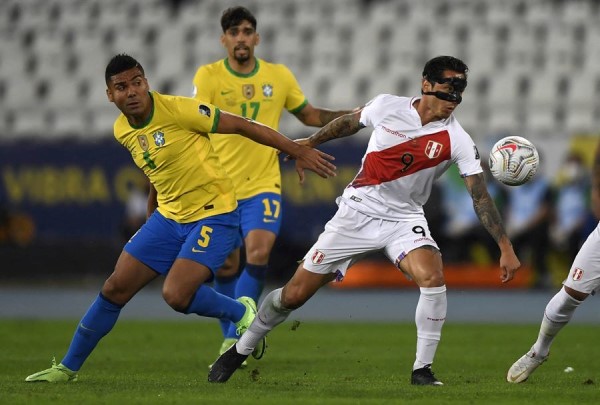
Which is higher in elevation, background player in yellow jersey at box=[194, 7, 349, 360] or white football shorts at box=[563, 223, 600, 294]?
background player in yellow jersey at box=[194, 7, 349, 360]

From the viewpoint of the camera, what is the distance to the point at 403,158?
7.86 m

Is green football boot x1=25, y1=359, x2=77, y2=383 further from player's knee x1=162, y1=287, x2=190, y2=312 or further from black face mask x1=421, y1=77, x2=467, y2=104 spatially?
black face mask x1=421, y1=77, x2=467, y2=104

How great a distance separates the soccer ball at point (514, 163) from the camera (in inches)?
309

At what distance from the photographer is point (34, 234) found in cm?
2008

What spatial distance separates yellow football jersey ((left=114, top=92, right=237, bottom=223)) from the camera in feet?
26.2

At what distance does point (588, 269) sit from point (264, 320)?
2.23 meters

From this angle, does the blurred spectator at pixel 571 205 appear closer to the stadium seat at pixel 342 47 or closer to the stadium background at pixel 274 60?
the stadium background at pixel 274 60

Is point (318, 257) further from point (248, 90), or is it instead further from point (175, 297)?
point (248, 90)

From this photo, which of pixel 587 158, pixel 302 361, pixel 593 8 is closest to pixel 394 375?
pixel 302 361

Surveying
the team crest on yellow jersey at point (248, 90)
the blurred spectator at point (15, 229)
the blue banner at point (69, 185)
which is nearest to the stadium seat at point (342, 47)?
the blue banner at point (69, 185)

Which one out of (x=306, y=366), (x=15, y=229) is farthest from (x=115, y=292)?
(x=15, y=229)

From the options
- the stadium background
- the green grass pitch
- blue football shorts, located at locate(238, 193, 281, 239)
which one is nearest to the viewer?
the green grass pitch

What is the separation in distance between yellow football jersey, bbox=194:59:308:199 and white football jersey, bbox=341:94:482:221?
6.74ft

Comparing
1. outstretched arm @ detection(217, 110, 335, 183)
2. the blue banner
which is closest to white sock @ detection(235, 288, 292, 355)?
outstretched arm @ detection(217, 110, 335, 183)
